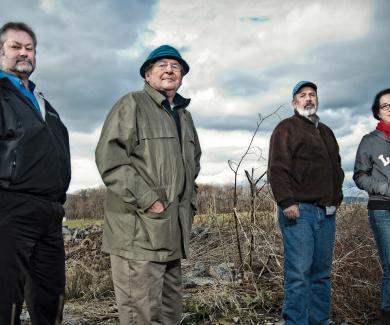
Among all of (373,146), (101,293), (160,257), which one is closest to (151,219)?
(160,257)

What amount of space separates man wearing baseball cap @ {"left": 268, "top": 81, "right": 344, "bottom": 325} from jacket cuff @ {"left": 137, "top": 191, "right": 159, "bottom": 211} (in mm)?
1511

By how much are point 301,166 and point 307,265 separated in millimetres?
898

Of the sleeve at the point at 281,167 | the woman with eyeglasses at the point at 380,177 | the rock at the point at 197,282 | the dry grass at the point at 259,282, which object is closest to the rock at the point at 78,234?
the dry grass at the point at 259,282

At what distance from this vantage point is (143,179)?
346cm

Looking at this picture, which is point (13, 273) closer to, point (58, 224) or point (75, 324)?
point (58, 224)

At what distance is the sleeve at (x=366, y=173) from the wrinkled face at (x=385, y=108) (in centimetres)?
28

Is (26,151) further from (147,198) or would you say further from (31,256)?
(147,198)

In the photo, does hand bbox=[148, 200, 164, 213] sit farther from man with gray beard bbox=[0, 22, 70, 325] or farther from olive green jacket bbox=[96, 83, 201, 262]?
man with gray beard bbox=[0, 22, 70, 325]

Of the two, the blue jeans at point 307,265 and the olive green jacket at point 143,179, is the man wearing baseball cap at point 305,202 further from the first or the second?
the olive green jacket at point 143,179

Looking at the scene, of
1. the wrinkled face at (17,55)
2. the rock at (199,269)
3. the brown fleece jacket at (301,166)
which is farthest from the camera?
the rock at (199,269)

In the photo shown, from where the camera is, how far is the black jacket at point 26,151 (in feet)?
10.5

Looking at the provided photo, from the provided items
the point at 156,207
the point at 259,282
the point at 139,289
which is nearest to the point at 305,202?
the point at 156,207

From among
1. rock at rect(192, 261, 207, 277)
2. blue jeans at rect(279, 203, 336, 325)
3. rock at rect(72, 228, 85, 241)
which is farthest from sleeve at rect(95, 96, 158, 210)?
rock at rect(72, 228, 85, 241)

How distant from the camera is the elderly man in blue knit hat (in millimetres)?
3385
